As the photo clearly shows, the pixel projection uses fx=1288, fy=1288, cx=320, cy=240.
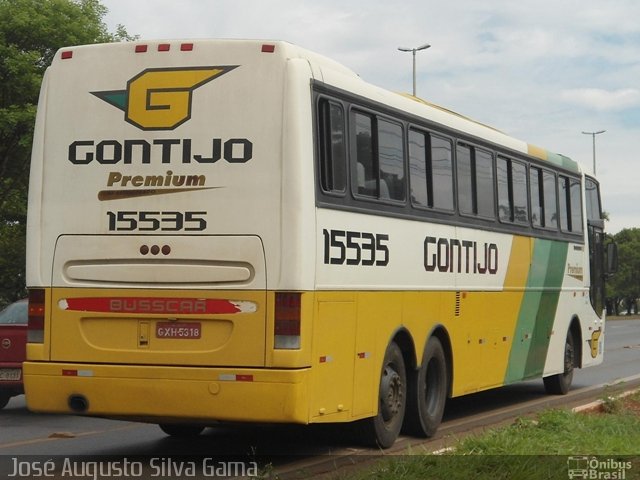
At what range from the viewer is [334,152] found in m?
10.9

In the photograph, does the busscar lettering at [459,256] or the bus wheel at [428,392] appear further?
the busscar lettering at [459,256]

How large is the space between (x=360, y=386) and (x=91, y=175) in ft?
9.69

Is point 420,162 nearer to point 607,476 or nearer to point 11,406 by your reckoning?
point 607,476

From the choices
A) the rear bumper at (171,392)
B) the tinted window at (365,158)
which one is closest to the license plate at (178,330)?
the rear bumper at (171,392)

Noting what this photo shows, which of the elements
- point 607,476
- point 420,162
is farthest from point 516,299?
point 607,476

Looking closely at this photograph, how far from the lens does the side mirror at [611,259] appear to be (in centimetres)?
2067

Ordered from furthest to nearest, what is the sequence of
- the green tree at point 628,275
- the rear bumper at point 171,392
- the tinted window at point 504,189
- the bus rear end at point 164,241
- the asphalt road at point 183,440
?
the green tree at point 628,275 < the tinted window at point 504,189 < the asphalt road at point 183,440 < the bus rear end at point 164,241 < the rear bumper at point 171,392

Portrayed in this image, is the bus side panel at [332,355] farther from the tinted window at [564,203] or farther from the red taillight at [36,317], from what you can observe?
the tinted window at [564,203]

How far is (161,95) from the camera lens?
1070cm

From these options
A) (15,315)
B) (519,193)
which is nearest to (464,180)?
(519,193)

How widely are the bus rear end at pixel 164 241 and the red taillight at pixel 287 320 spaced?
1cm

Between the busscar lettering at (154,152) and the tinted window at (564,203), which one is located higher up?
the tinted window at (564,203)
